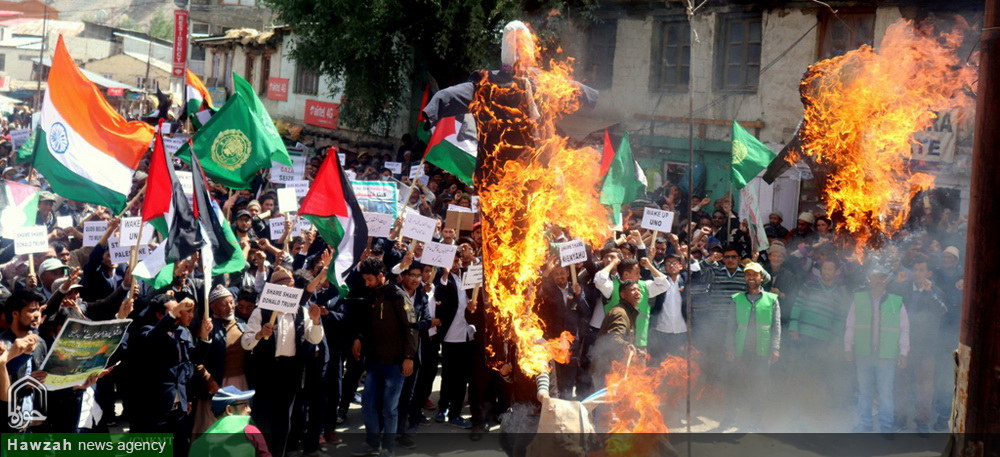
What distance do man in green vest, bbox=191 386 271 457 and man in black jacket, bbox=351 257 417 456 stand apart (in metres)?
2.75

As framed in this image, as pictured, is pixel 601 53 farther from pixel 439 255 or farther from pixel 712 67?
pixel 439 255

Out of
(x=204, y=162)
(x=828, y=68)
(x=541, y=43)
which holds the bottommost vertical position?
(x=204, y=162)

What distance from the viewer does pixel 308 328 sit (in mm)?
8094

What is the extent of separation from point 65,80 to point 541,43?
1124 centimetres

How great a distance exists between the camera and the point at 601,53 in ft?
68.9

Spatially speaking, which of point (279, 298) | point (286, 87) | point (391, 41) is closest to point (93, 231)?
point (279, 298)

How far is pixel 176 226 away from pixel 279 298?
1.25 m


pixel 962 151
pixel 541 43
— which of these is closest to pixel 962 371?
pixel 962 151

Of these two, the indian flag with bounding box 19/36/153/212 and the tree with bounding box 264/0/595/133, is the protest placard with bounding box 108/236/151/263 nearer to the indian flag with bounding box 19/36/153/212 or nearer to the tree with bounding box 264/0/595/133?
the indian flag with bounding box 19/36/153/212

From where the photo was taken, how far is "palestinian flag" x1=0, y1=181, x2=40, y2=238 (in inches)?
343

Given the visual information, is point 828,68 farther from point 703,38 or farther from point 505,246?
point 703,38

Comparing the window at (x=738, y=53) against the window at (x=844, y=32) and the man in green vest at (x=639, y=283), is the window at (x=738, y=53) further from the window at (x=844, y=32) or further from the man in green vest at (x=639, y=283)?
the man in green vest at (x=639, y=283)

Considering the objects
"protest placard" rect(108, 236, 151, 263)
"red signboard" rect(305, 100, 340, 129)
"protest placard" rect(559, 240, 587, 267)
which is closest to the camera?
"protest placard" rect(108, 236, 151, 263)

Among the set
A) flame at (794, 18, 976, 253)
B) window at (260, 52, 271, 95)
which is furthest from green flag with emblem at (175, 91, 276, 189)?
window at (260, 52, 271, 95)
